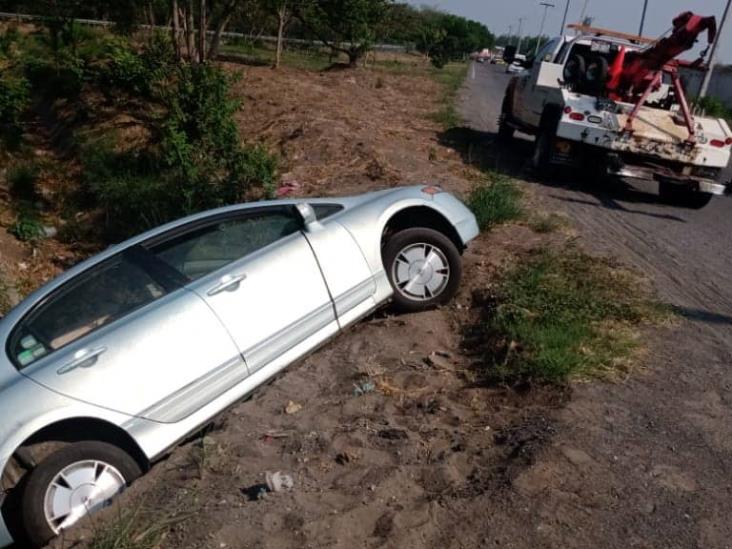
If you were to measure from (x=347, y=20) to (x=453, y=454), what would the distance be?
81.6 feet

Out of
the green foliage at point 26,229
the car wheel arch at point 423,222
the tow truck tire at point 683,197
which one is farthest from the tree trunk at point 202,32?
the car wheel arch at point 423,222

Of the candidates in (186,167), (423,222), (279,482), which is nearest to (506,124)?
(186,167)

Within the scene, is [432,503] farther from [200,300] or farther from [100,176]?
[100,176]

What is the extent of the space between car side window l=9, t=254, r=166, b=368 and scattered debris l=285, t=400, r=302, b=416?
3.60 ft

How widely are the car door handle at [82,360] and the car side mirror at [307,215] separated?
63.6 inches

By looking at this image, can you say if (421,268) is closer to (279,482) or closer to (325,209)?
(325,209)

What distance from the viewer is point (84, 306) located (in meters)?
4.23

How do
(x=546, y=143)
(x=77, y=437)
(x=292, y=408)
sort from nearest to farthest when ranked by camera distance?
(x=77, y=437) → (x=292, y=408) → (x=546, y=143)

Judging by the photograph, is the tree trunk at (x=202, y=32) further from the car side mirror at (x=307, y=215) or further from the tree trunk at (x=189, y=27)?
the car side mirror at (x=307, y=215)

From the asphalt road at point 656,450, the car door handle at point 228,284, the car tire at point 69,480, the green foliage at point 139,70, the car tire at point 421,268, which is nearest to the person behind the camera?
the asphalt road at point 656,450

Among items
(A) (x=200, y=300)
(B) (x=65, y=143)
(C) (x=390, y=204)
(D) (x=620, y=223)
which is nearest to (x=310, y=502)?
(A) (x=200, y=300)

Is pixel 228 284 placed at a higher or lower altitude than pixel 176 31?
higher

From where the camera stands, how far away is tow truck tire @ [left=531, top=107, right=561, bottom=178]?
1018 cm

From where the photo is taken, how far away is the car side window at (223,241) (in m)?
4.61
